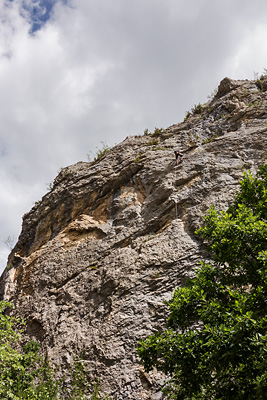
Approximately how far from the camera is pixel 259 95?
1903 cm

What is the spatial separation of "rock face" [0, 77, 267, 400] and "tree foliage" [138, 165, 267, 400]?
13.2 feet

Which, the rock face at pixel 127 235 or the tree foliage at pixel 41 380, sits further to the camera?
the rock face at pixel 127 235

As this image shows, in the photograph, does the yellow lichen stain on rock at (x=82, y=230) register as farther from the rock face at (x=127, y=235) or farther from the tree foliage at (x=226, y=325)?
the tree foliage at (x=226, y=325)

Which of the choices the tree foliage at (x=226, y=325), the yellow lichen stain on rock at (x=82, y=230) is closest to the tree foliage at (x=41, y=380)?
the tree foliage at (x=226, y=325)

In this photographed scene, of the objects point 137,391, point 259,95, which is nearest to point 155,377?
point 137,391

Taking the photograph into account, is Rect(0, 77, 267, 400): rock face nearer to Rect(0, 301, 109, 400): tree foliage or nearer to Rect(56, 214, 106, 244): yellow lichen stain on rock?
Rect(56, 214, 106, 244): yellow lichen stain on rock

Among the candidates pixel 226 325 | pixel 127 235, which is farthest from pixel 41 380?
pixel 226 325

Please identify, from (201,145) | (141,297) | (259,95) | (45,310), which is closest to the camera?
(141,297)

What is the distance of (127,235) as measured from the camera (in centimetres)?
1539

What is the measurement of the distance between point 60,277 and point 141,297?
5024 mm

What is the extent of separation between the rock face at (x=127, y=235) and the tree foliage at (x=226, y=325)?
4035mm

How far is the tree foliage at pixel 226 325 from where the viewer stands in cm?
598

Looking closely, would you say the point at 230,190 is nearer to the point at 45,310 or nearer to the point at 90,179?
the point at 90,179

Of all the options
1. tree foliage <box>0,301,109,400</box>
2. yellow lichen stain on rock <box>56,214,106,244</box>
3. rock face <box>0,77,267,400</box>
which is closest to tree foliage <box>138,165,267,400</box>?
rock face <box>0,77,267,400</box>
